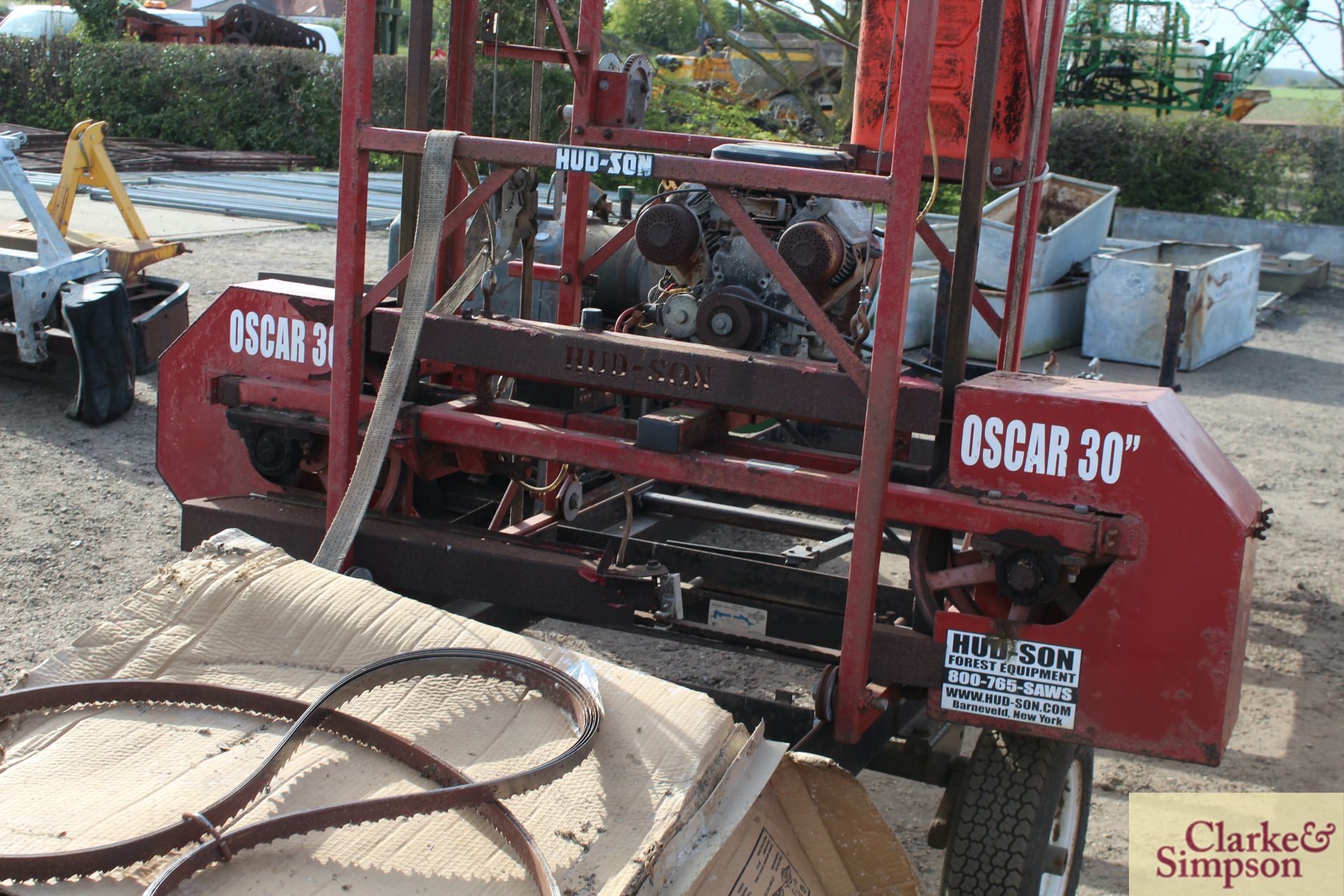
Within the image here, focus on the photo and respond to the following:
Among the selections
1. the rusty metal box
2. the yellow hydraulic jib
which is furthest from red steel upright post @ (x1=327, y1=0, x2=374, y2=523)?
the rusty metal box

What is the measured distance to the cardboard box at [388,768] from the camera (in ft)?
7.20

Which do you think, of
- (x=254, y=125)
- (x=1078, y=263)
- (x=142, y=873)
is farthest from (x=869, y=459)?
(x=254, y=125)

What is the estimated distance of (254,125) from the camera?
2375cm

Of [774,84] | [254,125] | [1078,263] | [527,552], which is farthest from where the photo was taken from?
[774,84]

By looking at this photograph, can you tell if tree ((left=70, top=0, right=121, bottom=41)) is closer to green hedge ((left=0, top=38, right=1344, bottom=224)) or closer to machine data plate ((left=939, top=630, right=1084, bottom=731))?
green hedge ((left=0, top=38, right=1344, bottom=224))

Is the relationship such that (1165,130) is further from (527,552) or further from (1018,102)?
(527,552)

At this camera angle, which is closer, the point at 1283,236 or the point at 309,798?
the point at 309,798

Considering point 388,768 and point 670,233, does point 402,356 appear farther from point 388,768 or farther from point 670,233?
point 388,768

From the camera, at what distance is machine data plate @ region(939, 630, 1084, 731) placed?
2.96 m

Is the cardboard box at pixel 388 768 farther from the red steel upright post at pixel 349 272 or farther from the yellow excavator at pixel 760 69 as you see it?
the yellow excavator at pixel 760 69

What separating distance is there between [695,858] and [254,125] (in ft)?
77.7

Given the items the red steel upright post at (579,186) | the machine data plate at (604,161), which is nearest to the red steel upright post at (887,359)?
the machine data plate at (604,161)

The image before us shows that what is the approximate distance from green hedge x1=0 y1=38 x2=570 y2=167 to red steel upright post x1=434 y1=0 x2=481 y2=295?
64.5 feet

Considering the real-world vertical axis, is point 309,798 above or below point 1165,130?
below
